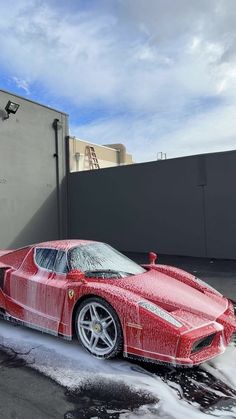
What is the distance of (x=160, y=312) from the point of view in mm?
3498

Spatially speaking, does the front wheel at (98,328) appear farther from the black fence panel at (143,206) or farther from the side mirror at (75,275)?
the black fence panel at (143,206)

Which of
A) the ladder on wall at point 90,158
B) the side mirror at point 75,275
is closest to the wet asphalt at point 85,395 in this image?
the side mirror at point 75,275

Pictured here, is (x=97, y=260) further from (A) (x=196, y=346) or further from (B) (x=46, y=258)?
(A) (x=196, y=346)

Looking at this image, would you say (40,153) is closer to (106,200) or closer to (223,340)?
(106,200)

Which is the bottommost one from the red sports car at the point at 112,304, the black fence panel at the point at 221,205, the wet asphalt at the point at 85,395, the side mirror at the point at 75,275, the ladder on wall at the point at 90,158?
the wet asphalt at the point at 85,395

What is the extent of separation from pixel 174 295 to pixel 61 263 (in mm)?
1303

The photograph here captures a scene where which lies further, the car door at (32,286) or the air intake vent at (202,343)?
the car door at (32,286)

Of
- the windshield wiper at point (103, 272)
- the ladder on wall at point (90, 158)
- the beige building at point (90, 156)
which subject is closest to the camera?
the windshield wiper at point (103, 272)

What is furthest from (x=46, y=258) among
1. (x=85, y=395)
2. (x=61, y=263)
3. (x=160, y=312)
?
(x=85, y=395)

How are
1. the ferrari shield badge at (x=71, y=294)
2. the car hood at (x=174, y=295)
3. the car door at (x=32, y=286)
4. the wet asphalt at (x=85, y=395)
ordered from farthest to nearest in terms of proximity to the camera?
the car door at (x=32, y=286)
the ferrari shield badge at (x=71, y=294)
the car hood at (x=174, y=295)
the wet asphalt at (x=85, y=395)

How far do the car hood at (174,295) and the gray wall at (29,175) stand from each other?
8349 mm

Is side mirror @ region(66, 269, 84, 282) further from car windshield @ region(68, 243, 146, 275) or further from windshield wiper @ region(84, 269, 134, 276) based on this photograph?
car windshield @ region(68, 243, 146, 275)

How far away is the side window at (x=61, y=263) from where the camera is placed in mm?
4328

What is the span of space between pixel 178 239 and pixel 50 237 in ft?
15.0
